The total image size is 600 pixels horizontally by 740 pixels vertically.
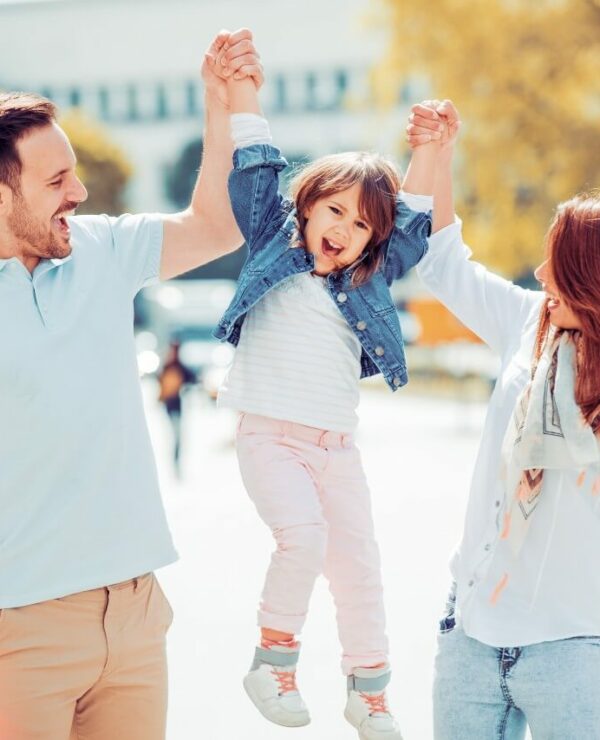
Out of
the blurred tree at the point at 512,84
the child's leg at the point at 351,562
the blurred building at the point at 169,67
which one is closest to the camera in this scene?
the child's leg at the point at 351,562

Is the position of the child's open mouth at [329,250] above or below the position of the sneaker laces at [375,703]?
above

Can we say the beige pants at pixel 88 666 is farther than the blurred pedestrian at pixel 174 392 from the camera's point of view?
No

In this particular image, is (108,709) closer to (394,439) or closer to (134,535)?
(134,535)

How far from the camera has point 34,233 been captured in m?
2.78

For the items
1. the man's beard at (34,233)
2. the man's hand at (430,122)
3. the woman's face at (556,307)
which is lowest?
the woman's face at (556,307)

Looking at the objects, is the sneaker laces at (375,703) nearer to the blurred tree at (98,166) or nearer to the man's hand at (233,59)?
the man's hand at (233,59)

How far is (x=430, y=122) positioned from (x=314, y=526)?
107cm

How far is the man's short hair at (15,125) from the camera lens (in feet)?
9.05

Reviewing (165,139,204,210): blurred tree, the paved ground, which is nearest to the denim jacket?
the paved ground

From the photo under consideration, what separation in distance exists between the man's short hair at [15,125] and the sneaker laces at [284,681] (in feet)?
4.27

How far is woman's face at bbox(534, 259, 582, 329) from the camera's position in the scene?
272 cm

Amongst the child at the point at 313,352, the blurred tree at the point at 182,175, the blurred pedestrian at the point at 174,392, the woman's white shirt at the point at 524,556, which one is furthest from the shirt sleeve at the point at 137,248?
the blurred tree at the point at 182,175

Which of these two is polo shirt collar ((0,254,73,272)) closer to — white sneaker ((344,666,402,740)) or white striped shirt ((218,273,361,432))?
white striped shirt ((218,273,361,432))

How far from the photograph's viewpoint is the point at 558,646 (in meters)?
2.69
